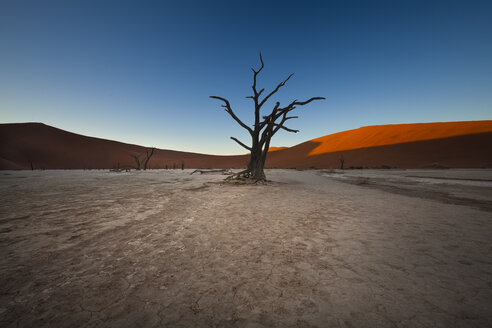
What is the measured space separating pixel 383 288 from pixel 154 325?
147 cm

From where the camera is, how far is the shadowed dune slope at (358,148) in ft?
85.4

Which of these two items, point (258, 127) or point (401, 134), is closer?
point (258, 127)

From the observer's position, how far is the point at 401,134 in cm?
3884

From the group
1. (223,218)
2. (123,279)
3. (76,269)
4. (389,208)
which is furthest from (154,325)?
(389,208)

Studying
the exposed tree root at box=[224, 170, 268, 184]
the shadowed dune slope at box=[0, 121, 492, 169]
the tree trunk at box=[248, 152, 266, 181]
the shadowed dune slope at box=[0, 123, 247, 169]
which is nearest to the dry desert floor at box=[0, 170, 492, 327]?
the exposed tree root at box=[224, 170, 268, 184]

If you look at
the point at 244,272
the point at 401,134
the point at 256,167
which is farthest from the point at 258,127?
the point at 401,134

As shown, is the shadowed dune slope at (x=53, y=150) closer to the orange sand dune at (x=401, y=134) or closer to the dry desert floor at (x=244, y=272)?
the dry desert floor at (x=244, y=272)

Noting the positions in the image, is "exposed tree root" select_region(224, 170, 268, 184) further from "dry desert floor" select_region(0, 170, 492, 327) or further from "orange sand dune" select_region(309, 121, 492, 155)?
"orange sand dune" select_region(309, 121, 492, 155)

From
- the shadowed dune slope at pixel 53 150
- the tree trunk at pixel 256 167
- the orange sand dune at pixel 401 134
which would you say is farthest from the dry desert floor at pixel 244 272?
the orange sand dune at pixel 401 134

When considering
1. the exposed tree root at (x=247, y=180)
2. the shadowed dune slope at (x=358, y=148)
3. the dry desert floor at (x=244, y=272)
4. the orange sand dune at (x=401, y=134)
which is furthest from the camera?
the orange sand dune at (x=401, y=134)

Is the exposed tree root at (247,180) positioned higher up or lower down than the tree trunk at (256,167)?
lower down

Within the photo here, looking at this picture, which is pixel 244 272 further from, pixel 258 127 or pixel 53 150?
pixel 53 150

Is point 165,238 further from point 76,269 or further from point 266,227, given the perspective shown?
point 266,227

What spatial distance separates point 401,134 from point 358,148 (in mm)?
9461
